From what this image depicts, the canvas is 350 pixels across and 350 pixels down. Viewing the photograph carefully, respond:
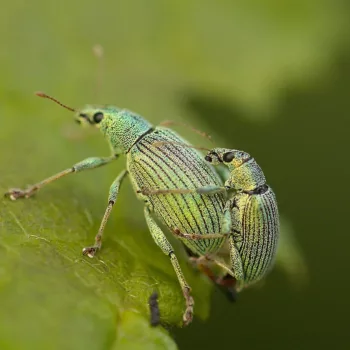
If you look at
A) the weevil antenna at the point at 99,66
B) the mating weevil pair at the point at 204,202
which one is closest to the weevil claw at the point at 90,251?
the mating weevil pair at the point at 204,202

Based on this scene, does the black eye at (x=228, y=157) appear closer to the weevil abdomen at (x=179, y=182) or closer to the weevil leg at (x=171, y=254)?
the weevil abdomen at (x=179, y=182)

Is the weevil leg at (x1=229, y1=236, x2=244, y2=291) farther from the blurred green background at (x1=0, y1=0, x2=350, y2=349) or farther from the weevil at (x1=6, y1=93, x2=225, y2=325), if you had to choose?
the blurred green background at (x1=0, y1=0, x2=350, y2=349)

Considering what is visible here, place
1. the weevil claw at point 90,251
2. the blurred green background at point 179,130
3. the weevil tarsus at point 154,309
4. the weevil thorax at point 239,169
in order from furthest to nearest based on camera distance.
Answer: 1. the weevil thorax at point 239,169
2. the weevil claw at point 90,251
3. the blurred green background at point 179,130
4. the weevil tarsus at point 154,309

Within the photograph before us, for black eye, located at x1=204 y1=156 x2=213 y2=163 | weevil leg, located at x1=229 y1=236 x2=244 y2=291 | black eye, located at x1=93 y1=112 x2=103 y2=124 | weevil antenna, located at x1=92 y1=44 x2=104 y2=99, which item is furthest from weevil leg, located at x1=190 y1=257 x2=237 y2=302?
weevil antenna, located at x1=92 y1=44 x2=104 y2=99

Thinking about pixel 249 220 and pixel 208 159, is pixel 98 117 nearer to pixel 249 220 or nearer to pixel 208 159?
pixel 208 159

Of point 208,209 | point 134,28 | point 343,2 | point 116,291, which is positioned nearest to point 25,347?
point 116,291

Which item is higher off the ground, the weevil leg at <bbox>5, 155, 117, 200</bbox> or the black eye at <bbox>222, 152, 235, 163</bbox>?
the black eye at <bbox>222, 152, 235, 163</bbox>
